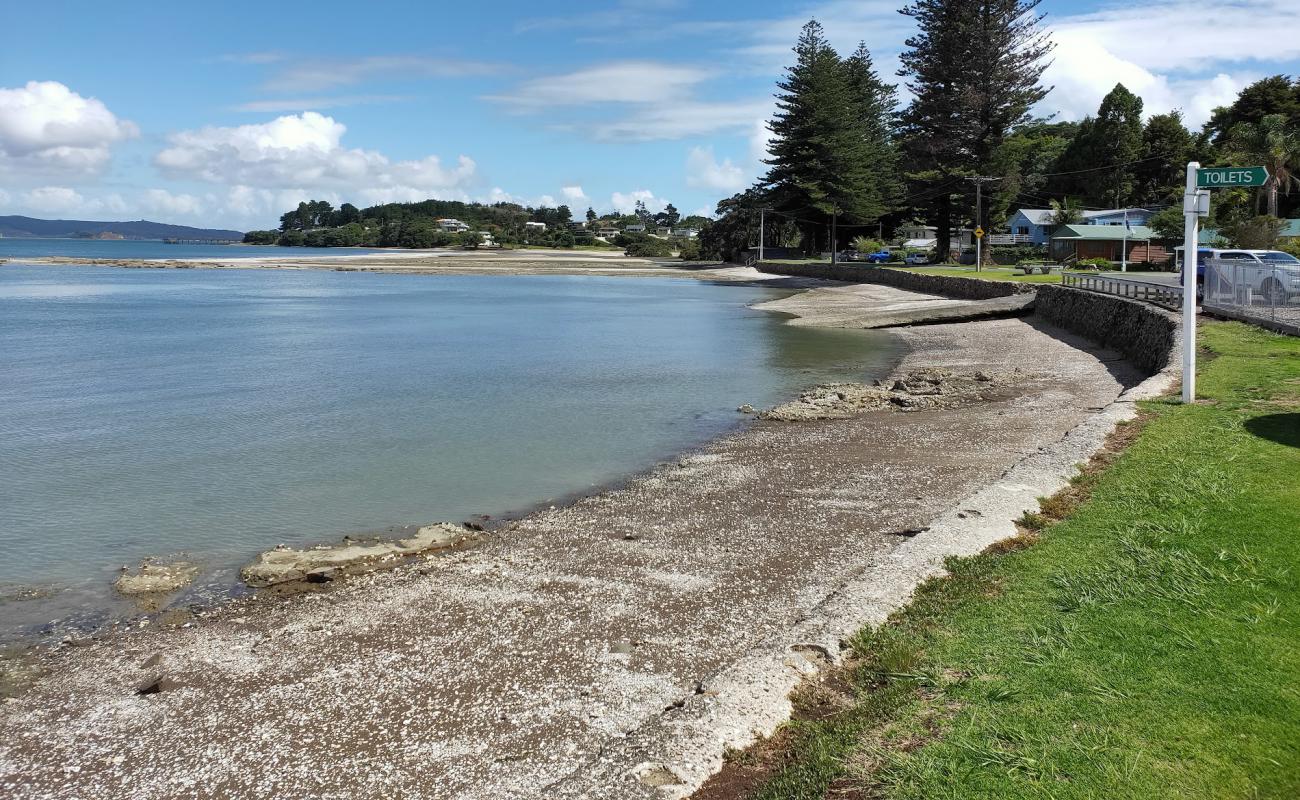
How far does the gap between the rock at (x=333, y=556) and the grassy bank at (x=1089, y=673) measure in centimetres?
641

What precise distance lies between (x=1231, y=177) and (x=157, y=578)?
14260 mm

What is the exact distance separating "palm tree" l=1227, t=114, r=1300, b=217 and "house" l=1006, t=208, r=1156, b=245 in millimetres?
10198

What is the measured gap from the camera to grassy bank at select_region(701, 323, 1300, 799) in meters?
4.56

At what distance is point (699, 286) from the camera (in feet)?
289

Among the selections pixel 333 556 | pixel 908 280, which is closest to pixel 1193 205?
pixel 333 556

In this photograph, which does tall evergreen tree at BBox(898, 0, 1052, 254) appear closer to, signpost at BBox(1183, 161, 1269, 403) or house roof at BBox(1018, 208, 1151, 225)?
house roof at BBox(1018, 208, 1151, 225)

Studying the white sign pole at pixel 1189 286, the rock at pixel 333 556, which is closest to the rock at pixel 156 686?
the rock at pixel 333 556

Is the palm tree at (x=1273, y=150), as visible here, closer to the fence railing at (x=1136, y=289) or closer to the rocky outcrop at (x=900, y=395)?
the fence railing at (x=1136, y=289)

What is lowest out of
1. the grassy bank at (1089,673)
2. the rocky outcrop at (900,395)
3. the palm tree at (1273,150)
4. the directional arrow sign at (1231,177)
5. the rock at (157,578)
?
the rock at (157,578)

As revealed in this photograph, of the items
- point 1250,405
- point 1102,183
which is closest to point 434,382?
point 1250,405

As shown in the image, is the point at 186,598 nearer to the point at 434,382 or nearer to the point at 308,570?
the point at 308,570

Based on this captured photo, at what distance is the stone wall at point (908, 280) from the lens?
1831 inches

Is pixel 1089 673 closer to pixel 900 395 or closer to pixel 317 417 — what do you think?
pixel 900 395

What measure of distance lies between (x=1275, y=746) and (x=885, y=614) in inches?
109
